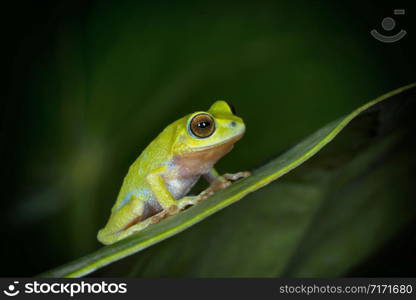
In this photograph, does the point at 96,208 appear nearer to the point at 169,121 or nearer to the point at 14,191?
the point at 14,191

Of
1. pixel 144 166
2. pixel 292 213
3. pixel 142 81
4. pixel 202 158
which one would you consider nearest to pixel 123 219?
pixel 144 166

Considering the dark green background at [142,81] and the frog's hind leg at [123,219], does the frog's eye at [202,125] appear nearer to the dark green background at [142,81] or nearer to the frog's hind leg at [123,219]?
the dark green background at [142,81]

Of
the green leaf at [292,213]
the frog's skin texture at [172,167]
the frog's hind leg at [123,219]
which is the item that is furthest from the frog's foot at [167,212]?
the green leaf at [292,213]

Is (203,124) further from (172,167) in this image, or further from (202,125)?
(172,167)

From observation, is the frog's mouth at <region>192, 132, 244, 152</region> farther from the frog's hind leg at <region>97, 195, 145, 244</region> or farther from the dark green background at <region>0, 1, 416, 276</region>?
the frog's hind leg at <region>97, 195, 145, 244</region>

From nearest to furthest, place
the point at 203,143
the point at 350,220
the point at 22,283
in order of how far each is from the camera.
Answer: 1. the point at 350,220
2. the point at 22,283
3. the point at 203,143

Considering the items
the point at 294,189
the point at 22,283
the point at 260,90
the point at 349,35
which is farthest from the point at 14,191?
the point at 349,35
